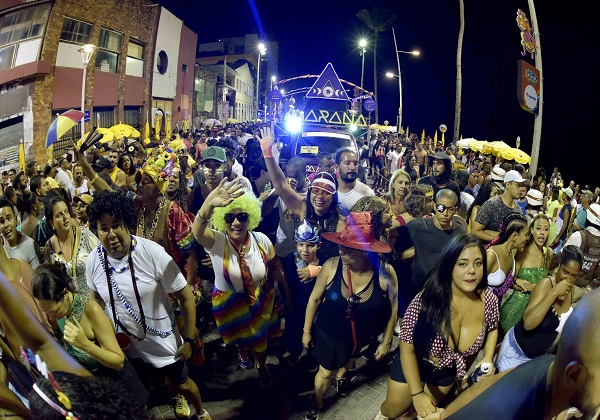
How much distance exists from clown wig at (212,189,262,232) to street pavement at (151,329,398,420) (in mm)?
1656

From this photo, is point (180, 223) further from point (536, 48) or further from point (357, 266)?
point (536, 48)

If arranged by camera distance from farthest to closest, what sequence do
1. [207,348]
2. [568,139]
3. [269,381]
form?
[568,139] → [207,348] → [269,381]

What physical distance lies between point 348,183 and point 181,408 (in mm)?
3311

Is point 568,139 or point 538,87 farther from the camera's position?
point 568,139

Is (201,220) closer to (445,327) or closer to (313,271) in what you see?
(313,271)

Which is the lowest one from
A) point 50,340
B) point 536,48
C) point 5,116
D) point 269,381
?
point 269,381

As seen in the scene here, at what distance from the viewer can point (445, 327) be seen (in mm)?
2797

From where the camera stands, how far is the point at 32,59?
52.1 feet

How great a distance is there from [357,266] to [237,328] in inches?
52.9

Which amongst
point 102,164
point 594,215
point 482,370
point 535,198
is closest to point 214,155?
point 102,164

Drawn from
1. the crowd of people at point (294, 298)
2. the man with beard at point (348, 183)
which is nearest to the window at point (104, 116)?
the crowd of people at point (294, 298)

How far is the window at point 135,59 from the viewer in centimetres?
2559

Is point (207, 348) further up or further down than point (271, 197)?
further down

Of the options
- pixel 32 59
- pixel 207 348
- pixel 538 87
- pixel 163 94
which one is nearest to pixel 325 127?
pixel 538 87
